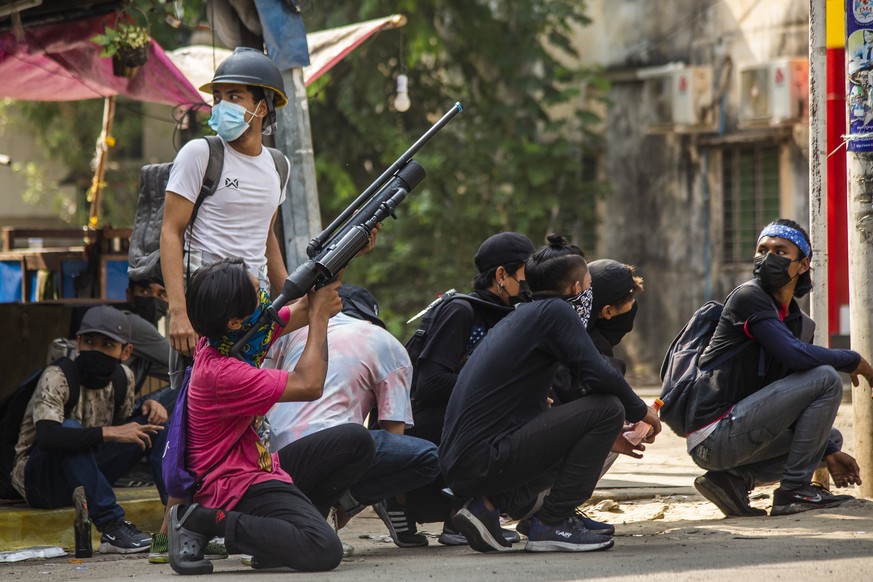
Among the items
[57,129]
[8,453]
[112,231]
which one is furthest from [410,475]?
[57,129]

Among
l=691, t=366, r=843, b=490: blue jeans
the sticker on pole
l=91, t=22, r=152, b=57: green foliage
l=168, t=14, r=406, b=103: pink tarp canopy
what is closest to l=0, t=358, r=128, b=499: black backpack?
l=91, t=22, r=152, b=57: green foliage

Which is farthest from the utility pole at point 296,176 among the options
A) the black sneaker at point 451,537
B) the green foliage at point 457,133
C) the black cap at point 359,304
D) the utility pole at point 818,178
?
the green foliage at point 457,133

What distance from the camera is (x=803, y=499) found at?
19.0 ft

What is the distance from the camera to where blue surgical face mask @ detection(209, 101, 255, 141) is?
5.31 m

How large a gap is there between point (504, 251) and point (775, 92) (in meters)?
10.3

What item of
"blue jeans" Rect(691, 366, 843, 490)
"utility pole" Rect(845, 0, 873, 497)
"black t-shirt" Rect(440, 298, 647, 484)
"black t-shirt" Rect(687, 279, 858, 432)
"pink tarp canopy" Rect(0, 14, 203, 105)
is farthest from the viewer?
"pink tarp canopy" Rect(0, 14, 203, 105)

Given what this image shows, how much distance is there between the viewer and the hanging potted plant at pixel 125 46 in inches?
298

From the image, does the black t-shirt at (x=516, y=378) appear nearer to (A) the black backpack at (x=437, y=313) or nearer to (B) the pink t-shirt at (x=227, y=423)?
(A) the black backpack at (x=437, y=313)

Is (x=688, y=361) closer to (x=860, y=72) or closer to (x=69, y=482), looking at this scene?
(x=860, y=72)

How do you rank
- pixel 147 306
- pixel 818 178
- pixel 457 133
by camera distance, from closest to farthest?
pixel 818 178
pixel 147 306
pixel 457 133

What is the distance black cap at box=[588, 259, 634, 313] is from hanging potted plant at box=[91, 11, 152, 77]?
337cm

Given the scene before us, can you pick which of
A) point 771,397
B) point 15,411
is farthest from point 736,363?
point 15,411

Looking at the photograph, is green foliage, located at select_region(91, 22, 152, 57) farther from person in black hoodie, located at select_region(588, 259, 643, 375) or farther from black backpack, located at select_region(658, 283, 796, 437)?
black backpack, located at select_region(658, 283, 796, 437)

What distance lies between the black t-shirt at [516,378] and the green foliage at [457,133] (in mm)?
10615
